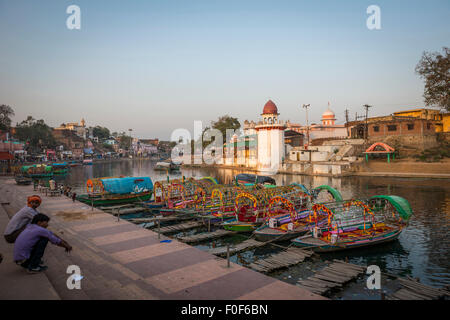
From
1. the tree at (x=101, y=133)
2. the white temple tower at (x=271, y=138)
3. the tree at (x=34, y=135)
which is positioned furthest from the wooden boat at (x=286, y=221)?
the tree at (x=101, y=133)

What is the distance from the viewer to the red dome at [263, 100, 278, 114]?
66.8 m

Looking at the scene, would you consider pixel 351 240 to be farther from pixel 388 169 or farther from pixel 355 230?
pixel 388 169

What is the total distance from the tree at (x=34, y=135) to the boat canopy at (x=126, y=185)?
277 feet

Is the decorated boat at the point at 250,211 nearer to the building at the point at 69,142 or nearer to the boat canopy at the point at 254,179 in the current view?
the boat canopy at the point at 254,179

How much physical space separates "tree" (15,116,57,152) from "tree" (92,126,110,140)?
61.3 m

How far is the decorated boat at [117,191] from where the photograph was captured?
100ft

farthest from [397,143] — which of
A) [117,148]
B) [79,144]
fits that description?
[117,148]

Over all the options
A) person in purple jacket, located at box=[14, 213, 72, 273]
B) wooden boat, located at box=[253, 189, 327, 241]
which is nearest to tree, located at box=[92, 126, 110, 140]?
wooden boat, located at box=[253, 189, 327, 241]

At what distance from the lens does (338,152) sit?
62156mm

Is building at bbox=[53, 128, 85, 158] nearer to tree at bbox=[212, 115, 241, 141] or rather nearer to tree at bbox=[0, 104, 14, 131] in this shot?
tree at bbox=[0, 104, 14, 131]

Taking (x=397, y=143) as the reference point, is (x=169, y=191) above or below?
below

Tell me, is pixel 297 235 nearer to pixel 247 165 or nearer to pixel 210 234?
pixel 210 234

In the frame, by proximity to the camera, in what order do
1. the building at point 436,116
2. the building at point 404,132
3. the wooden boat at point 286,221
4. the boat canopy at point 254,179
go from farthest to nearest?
the building at point 436,116 → the building at point 404,132 → the boat canopy at point 254,179 → the wooden boat at point 286,221
